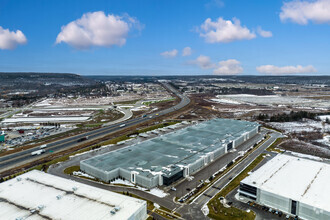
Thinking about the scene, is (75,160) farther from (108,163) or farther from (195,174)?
(195,174)

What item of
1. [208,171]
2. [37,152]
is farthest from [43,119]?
[208,171]

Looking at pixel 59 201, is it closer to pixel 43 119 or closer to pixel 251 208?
pixel 251 208

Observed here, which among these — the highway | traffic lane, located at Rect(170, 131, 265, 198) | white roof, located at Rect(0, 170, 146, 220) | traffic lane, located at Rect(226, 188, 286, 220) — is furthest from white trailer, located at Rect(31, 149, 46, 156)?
traffic lane, located at Rect(226, 188, 286, 220)

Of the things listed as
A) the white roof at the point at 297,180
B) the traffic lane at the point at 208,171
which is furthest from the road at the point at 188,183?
the white roof at the point at 297,180

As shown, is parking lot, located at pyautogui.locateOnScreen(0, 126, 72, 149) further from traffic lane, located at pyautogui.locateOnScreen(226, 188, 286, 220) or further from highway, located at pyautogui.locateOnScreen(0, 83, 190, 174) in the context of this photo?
traffic lane, located at pyautogui.locateOnScreen(226, 188, 286, 220)

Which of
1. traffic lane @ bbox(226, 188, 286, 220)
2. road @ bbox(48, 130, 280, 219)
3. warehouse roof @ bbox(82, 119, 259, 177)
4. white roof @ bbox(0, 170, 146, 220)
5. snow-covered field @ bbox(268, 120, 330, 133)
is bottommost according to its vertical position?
traffic lane @ bbox(226, 188, 286, 220)
